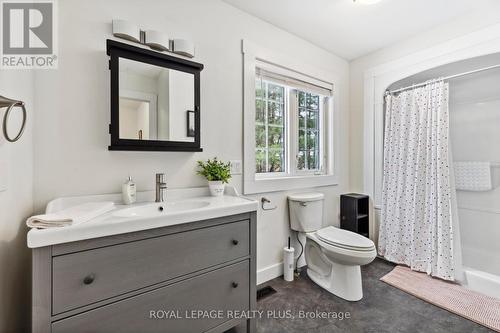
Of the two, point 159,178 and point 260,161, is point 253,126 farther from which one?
point 159,178

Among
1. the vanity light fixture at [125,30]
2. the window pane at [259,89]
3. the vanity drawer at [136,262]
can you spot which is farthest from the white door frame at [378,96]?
the vanity light fixture at [125,30]

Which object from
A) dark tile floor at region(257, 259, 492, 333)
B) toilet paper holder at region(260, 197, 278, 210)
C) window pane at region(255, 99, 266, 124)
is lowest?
dark tile floor at region(257, 259, 492, 333)

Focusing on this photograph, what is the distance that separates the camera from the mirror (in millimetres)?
1381

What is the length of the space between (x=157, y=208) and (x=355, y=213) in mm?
2146

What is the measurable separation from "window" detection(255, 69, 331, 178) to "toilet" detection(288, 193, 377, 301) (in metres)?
0.42

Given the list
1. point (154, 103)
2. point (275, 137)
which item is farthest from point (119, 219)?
point (275, 137)

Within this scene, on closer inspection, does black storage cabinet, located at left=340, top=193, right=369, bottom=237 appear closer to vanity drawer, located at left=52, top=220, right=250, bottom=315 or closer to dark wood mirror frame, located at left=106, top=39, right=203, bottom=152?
vanity drawer, located at left=52, top=220, right=250, bottom=315

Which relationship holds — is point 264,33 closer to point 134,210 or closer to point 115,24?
point 115,24

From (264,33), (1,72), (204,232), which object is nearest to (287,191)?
(204,232)

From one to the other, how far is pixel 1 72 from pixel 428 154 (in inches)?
121

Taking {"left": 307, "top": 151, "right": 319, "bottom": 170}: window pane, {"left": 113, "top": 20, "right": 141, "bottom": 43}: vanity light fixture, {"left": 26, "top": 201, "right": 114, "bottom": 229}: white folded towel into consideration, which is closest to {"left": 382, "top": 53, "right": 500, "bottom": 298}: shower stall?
{"left": 307, "top": 151, "right": 319, "bottom": 170}: window pane

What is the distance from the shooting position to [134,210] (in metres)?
1.26

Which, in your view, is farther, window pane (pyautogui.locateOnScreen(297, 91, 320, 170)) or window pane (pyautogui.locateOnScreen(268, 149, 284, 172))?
window pane (pyautogui.locateOnScreen(297, 91, 320, 170))

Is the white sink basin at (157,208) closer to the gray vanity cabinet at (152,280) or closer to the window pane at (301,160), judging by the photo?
the gray vanity cabinet at (152,280)
